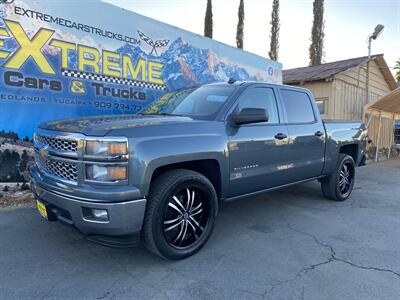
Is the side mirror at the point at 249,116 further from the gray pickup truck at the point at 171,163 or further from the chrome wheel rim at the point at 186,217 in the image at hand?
the chrome wheel rim at the point at 186,217

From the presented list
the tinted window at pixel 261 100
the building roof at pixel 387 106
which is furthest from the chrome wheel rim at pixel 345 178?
the building roof at pixel 387 106

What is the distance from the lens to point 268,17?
1155 inches

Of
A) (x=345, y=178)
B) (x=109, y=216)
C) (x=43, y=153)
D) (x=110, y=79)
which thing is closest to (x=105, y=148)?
(x=109, y=216)

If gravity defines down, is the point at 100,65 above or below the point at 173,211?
above

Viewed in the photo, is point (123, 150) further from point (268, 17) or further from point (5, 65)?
point (268, 17)

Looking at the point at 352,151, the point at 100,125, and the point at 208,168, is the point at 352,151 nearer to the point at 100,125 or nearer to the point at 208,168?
the point at 208,168

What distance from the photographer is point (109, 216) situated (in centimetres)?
283

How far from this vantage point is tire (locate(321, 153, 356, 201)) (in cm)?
591

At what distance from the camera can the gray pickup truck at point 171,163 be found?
2887 mm

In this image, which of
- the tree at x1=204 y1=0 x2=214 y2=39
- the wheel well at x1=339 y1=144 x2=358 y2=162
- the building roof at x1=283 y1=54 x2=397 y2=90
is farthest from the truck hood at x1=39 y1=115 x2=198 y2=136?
the tree at x1=204 y1=0 x2=214 y2=39

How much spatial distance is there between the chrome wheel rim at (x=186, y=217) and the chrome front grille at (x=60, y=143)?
40.4 inches

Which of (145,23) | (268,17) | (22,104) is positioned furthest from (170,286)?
(268,17)

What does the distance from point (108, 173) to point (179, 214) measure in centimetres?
90

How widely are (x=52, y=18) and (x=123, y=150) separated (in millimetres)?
4033
